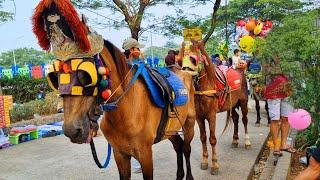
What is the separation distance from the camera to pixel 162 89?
3629 millimetres

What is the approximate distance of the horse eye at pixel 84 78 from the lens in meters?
2.61

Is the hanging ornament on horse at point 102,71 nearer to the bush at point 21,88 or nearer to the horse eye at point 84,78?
the horse eye at point 84,78

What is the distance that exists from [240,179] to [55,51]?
365cm

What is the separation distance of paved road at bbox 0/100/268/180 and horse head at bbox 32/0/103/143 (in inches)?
122

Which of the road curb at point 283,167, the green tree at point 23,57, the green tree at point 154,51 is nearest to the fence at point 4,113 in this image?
the road curb at point 283,167

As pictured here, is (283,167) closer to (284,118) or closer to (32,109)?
(284,118)

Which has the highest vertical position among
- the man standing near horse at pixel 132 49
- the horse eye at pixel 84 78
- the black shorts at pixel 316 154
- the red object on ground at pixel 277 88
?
the man standing near horse at pixel 132 49

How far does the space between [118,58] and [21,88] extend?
33.0 feet

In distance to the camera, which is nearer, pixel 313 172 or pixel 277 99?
pixel 313 172

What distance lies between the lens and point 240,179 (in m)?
5.31

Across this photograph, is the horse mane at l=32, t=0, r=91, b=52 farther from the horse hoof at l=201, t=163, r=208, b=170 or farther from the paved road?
the horse hoof at l=201, t=163, r=208, b=170

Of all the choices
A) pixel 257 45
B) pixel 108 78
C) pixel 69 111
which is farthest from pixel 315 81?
pixel 69 111

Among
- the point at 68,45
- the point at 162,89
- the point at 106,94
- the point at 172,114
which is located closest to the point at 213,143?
the point at 172,114

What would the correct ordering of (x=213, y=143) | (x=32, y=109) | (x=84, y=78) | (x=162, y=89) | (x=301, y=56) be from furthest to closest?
(x=32, y=109)
(x=213, y=143)
(x=301, y=56)
(x=162, y=89)
(x=84, y=78)
